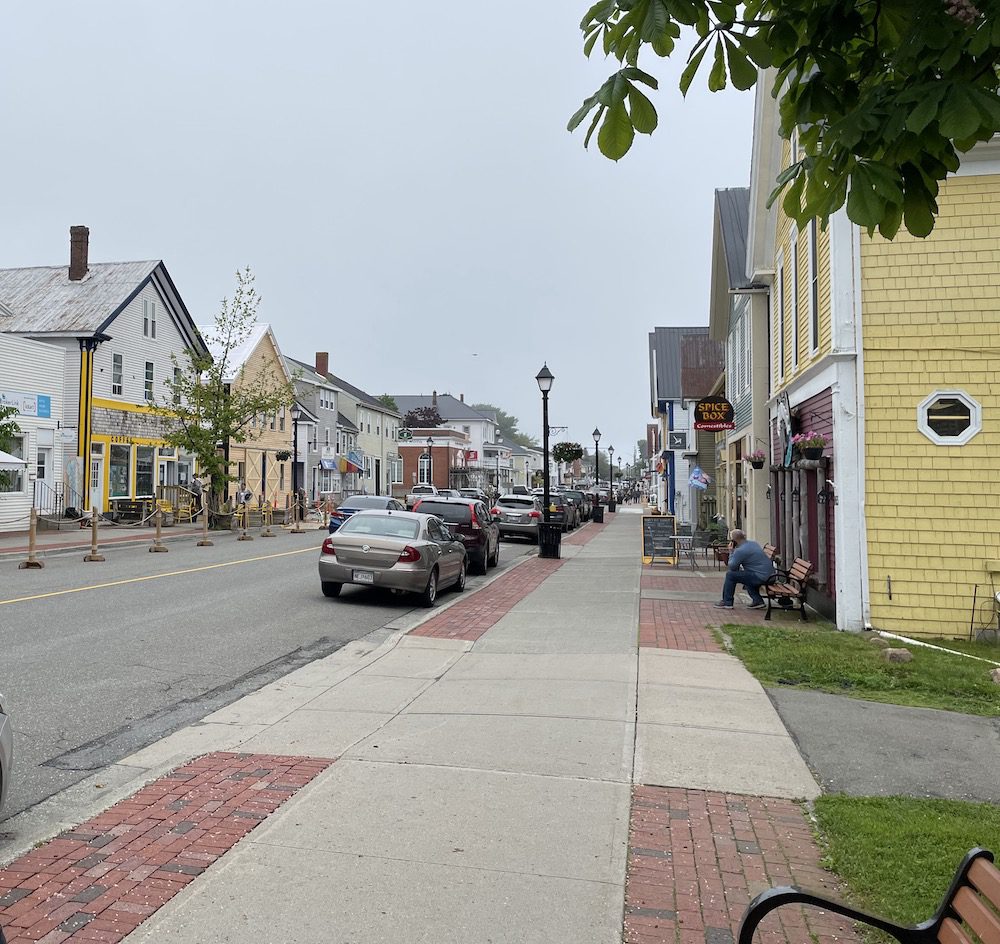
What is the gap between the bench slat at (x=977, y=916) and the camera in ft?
7.91

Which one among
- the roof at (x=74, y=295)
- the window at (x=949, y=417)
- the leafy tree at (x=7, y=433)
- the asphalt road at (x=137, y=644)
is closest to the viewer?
the asphalt road at (x=137, y=644)

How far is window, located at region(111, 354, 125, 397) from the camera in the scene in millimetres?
34344

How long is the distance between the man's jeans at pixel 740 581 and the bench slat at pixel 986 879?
1096 centimetres

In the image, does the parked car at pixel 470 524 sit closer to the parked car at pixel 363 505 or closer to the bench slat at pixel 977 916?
the parked car at pixel 363 505

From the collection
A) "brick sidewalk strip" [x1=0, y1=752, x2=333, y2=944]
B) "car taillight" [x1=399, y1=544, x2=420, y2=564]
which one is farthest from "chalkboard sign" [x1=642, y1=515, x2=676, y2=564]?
"brick sidewalk strip" [x1=0, y1=752, x2=333, y2=944]

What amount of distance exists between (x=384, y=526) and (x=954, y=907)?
12.1 m

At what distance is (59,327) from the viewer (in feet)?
110

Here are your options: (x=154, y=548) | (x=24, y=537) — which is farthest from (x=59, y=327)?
(x=154, y=548)

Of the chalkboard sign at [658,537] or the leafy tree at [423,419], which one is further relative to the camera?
the leafy tree at [423,419]

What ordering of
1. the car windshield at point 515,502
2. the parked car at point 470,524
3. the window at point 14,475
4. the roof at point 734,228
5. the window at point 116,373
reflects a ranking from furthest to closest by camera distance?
the window at point 116,373
the car windshield at point 515,502
the window at point 14,475
the parked car at point 470,524
the roof at point 734,228

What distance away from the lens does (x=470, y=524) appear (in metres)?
19.8

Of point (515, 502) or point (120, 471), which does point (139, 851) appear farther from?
point (120, 471)

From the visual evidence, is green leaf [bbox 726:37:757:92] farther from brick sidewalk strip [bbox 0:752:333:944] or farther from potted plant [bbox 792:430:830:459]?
potted plant [bbox 792:430:830:459]

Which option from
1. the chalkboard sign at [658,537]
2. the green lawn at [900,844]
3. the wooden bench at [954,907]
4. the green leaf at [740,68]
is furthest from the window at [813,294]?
the wooden bench at [954,907]
